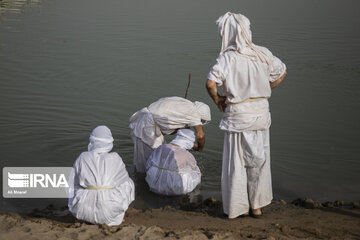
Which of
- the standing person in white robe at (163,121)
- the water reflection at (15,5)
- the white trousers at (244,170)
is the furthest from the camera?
the water reflection at (15,5)

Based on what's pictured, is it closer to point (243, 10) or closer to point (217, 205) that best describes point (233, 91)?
point (217, 205)

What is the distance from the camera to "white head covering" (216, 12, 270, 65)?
5.04 m

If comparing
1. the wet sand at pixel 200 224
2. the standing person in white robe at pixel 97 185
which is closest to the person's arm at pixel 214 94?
the standing person in white robe at pixel 97 185

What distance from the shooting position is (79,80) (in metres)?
11.6

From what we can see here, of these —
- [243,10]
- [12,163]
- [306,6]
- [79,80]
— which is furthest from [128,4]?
[12,163]

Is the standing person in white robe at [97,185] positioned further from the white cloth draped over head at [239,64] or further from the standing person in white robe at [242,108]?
the white cloth draped over head at [239,64]

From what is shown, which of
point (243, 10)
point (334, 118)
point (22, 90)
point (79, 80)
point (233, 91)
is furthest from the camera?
point (243, 10)

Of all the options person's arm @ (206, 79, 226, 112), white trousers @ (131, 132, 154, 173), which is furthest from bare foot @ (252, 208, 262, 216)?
white trousers @ (131, 132, 154, 173)

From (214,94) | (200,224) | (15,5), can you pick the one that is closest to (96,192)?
(200,224)

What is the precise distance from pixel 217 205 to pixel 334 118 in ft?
15.4

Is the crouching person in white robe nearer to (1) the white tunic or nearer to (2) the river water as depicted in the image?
(2) the river water

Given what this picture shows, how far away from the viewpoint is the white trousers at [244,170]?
16.9 feet

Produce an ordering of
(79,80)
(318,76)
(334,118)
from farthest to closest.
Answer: (318,76)
(79,80)
(334,118)

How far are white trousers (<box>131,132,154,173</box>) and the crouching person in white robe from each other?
0.39 metres
